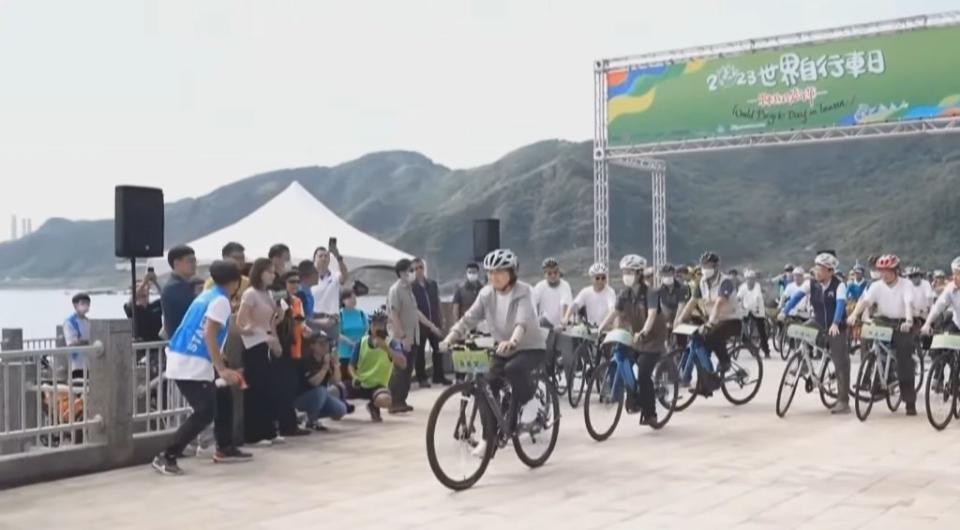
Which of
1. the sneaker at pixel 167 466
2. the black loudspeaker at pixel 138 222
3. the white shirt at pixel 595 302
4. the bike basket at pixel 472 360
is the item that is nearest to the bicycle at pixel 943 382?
the white shirt at pixel 595 302

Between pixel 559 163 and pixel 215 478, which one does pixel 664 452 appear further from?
pixel 559 163

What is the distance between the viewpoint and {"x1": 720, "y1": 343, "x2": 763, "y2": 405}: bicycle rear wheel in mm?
12297

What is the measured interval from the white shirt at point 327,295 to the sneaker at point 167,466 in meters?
3.97

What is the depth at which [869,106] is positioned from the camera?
72.0 ft

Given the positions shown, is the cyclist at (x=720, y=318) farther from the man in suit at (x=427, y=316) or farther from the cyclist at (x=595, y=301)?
the man in suit at (x=427, y=316)

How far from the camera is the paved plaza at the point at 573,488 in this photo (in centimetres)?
648

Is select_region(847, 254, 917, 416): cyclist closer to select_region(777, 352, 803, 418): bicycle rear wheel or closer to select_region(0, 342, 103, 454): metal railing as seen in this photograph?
select_region(777, 352, 803, 418): bicycle rear wheel

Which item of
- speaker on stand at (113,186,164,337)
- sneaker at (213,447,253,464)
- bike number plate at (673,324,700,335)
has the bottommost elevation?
sneaker at (213,447,253,464)

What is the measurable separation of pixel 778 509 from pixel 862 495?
79 cm

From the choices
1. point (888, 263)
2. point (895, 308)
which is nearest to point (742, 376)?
point (895, 308)

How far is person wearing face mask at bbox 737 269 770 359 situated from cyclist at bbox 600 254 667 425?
8.87 metres

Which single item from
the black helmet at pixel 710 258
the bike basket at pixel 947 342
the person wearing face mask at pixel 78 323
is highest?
the black helmet at pixel 710 258

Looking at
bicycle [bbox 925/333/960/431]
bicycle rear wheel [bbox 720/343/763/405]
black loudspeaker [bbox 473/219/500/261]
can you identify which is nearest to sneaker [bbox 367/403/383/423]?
bicycle rear wheel [bbox 720/343/763/405]

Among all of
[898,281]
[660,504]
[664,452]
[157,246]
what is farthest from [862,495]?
[157,246]
